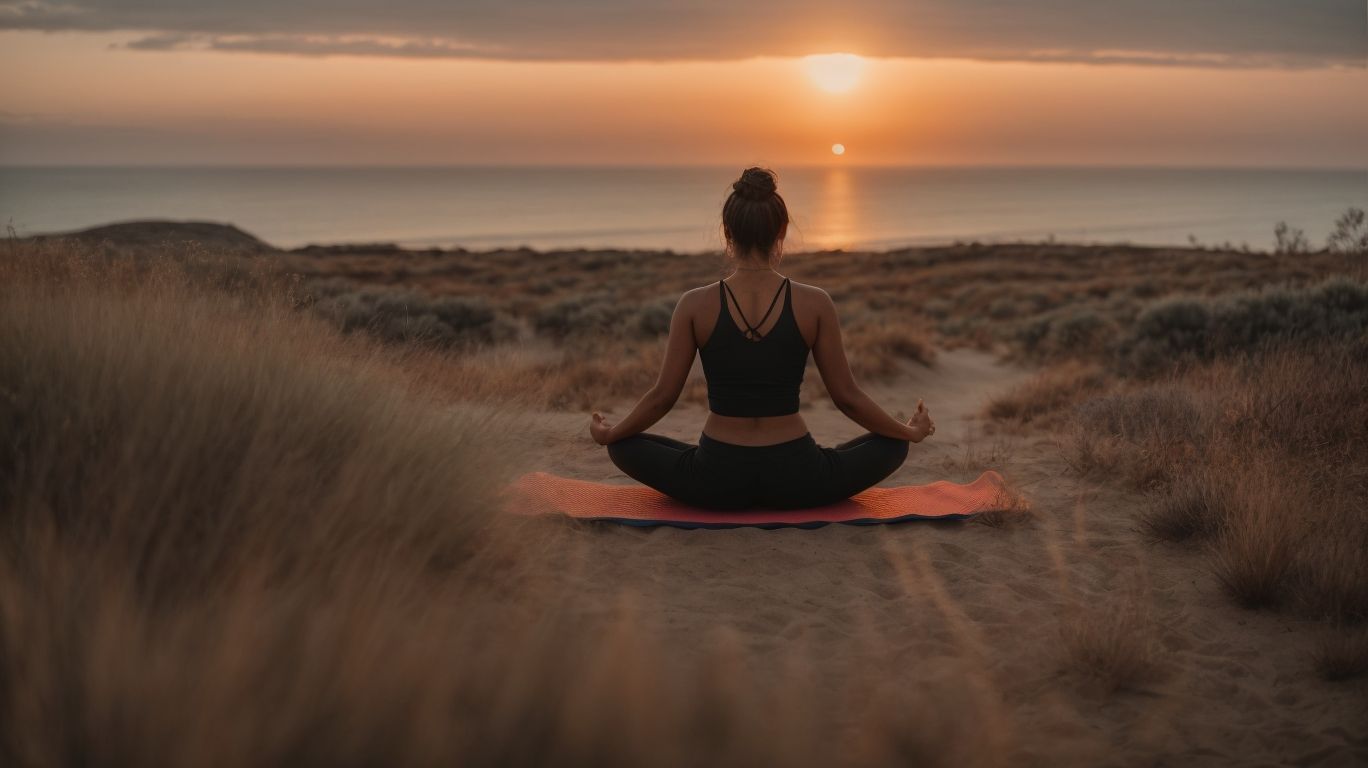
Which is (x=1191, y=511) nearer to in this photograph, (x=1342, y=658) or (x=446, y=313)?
(x=1342, y=658)

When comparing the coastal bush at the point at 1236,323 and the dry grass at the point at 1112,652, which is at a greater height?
the coastal bush at the point at 1236,323

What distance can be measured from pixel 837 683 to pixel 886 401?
8516 millimetres

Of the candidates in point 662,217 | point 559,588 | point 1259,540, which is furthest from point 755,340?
point 662,217

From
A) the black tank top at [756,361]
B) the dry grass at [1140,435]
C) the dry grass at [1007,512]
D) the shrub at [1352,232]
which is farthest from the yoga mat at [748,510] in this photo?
the shrub at [1352,232]

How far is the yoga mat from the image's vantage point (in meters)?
5.63

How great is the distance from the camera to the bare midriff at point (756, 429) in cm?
547

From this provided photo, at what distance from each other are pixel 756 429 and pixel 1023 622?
174 centimetres

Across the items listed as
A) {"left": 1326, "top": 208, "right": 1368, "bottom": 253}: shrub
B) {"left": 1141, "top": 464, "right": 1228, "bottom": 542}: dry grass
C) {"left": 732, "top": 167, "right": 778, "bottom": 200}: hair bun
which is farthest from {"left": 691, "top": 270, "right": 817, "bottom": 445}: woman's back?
{"left": 1326, "top": 208, "right": 1368, "bottom": 253}: shrub

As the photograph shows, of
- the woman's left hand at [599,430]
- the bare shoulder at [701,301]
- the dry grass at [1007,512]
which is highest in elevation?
the bare shoulder at [701,301]

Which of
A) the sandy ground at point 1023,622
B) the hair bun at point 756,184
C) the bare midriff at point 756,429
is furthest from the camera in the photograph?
the bare midriff at point 756,429

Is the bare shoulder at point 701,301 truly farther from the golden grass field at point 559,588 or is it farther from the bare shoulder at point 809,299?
the golden grass field at point 559,588

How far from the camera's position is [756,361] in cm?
532

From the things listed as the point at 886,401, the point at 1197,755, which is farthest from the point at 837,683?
the point at 886,401

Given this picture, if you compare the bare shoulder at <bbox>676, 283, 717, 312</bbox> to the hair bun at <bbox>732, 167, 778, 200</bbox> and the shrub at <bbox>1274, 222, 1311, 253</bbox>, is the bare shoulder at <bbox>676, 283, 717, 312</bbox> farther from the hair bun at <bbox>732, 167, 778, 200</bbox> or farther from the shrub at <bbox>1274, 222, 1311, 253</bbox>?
the shrub at <bbox>1274, 222, 1311, 253</bbox>
